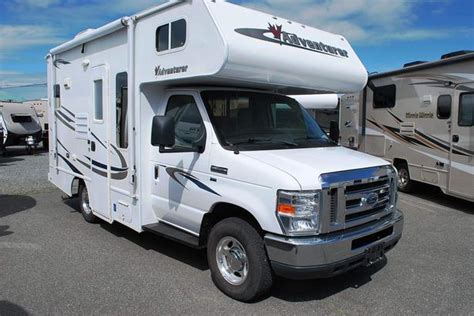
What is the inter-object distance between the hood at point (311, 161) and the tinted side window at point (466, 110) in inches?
185

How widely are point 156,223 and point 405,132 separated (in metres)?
7.04

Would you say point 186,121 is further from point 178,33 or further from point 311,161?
Result: point 311,161

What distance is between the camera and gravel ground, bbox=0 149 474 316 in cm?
425

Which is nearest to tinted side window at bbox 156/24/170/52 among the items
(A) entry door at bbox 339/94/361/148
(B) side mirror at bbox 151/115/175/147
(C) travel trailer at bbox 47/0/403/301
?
(C) travel trailer at bbox 47/0/403/301

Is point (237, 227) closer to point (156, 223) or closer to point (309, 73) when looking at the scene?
point (156, 223)

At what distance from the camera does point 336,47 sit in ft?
19.1

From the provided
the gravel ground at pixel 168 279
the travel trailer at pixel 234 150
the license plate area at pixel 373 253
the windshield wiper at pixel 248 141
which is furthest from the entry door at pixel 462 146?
the windshield wiper at pixel 248 141

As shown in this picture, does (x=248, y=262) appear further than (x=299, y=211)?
Yes

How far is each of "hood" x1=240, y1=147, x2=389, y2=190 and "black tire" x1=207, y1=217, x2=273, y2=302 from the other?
69 cm

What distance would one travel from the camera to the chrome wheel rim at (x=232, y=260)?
4.40m

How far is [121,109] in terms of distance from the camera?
234 inches

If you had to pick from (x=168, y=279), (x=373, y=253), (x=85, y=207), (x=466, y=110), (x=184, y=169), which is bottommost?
(x=168, y=279)

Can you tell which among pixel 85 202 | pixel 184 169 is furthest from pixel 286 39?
pixel 85 202

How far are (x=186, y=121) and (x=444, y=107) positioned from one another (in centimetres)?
635
